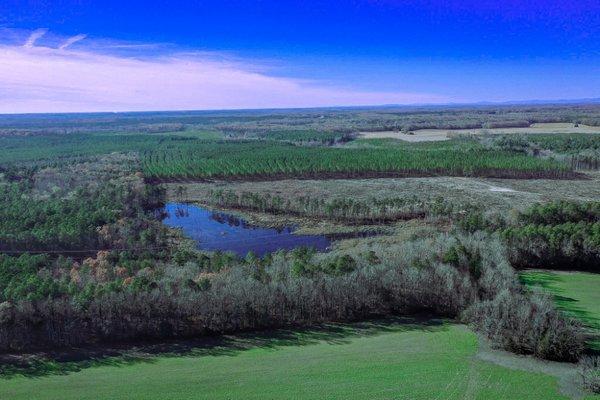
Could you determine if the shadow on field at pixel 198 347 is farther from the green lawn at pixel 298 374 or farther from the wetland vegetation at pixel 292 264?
the wetland vegetation at pixel 292 264

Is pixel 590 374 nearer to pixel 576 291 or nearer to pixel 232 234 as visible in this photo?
pixel 576 291

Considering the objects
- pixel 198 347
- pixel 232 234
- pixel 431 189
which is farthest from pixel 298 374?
pixel 431 189

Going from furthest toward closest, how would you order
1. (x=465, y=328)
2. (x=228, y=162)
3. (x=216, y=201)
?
(x=228, y=162), (x=216, y=201), (x=465, y=328)

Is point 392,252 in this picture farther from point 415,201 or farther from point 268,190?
point 268,190

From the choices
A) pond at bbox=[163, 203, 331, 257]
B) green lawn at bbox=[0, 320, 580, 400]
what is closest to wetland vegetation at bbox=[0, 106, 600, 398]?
green lawn at bbox=[0, 320, 580, 400]

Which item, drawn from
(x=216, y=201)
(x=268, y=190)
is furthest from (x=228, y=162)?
(x=216, y=201)

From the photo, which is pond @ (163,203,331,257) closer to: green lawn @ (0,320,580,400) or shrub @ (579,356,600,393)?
green lawn @ (0,320,580,400)

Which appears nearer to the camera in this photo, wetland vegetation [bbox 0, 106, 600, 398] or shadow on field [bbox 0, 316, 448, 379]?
shadow on field [bbox 0, 316, 448, 379]
